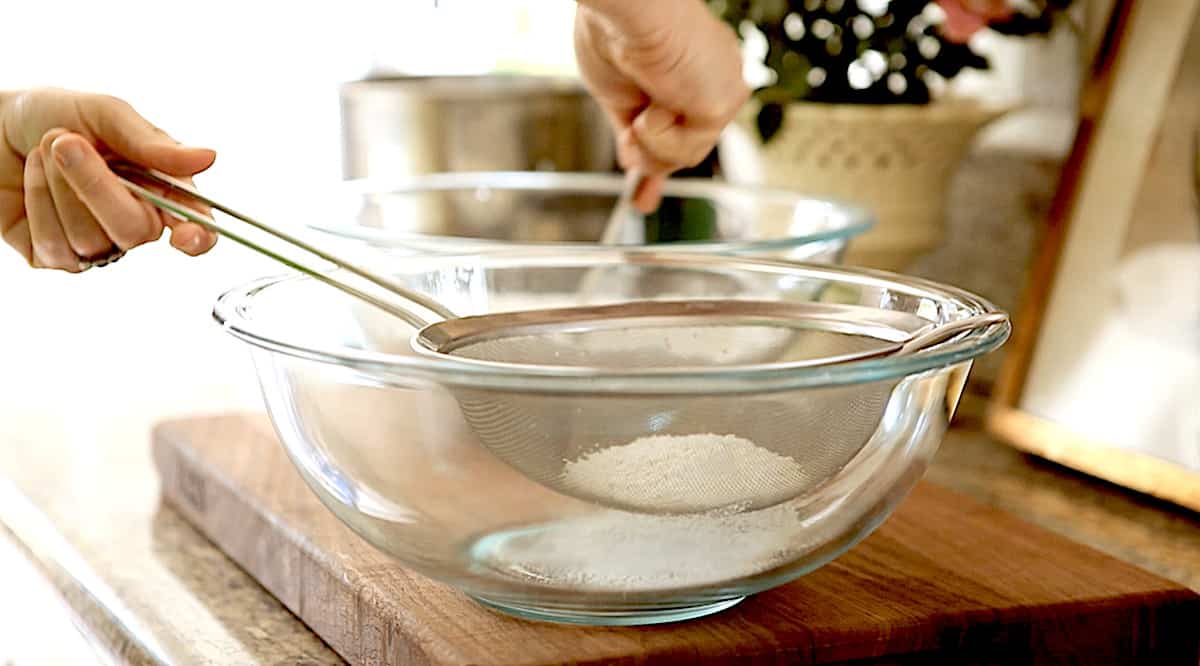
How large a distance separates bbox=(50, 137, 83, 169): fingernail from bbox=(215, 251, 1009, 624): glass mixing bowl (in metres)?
0.09

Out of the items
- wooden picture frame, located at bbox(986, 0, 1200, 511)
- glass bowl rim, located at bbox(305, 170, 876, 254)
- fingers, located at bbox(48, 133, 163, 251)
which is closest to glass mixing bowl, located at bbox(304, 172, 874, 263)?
glass bowl rim, located at bbox(305, 170, 876, 254)

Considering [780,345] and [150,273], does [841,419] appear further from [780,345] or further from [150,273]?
[150,273]

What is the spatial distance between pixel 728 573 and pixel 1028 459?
0.51 meters

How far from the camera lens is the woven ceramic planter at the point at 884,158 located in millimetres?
1021

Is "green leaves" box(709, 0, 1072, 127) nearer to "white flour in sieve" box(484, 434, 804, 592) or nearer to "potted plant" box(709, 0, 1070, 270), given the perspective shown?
"potted plant" box(709, 0, 1070, 270)

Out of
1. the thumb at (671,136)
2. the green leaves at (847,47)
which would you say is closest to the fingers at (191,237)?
the thumb at (671,136)

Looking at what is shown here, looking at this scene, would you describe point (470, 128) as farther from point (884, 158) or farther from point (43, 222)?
point (43, 222)

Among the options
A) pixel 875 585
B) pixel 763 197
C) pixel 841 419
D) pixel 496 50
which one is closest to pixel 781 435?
pixel 841 419

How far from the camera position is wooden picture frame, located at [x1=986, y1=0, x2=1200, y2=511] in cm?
87

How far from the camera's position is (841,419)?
1.64 feet

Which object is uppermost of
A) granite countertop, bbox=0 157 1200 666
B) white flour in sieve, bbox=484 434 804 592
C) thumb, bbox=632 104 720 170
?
thumb, bbox=632 104 720 170

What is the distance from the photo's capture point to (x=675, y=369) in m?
0.48

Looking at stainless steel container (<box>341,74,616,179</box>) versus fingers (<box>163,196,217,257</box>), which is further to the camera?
stainless steel container (<box>341,74,616,179</box>)

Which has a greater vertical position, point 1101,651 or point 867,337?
point 867,337
